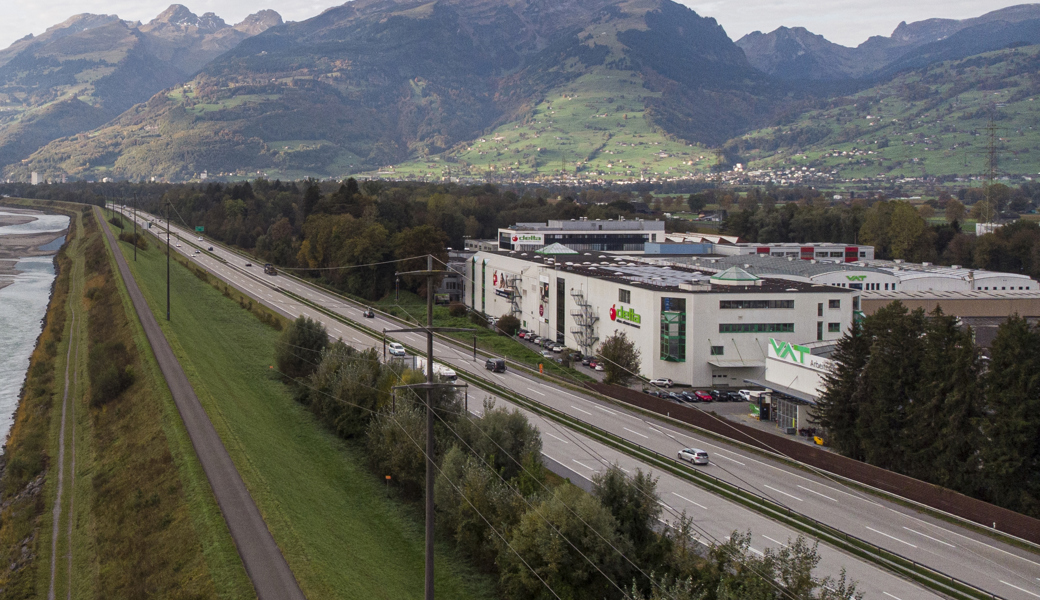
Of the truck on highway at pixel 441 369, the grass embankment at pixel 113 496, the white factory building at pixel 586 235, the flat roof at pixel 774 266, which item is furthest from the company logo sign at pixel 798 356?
the white factory building at pixel 586 235

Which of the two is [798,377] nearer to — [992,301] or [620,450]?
[620,450]

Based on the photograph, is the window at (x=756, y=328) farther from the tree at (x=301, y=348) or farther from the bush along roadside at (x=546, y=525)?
the bush along roadside at (x=546, y=525)

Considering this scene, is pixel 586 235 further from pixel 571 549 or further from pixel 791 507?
pixel 571 549

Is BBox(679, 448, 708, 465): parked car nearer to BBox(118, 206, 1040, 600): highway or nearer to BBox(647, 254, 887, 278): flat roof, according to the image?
BBox(118, 206, 1040, 600): highway

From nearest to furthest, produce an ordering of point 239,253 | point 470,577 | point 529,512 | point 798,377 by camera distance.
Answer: point 529,512, point 470,577, point 798,377, point 239,253

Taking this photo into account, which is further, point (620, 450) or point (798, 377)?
point (798, 377)

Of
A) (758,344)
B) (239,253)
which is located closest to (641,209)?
(239,253)

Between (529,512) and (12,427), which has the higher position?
(529,512)

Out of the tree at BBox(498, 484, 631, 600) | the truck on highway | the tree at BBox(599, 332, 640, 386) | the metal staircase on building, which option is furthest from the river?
the metal staircase on building
